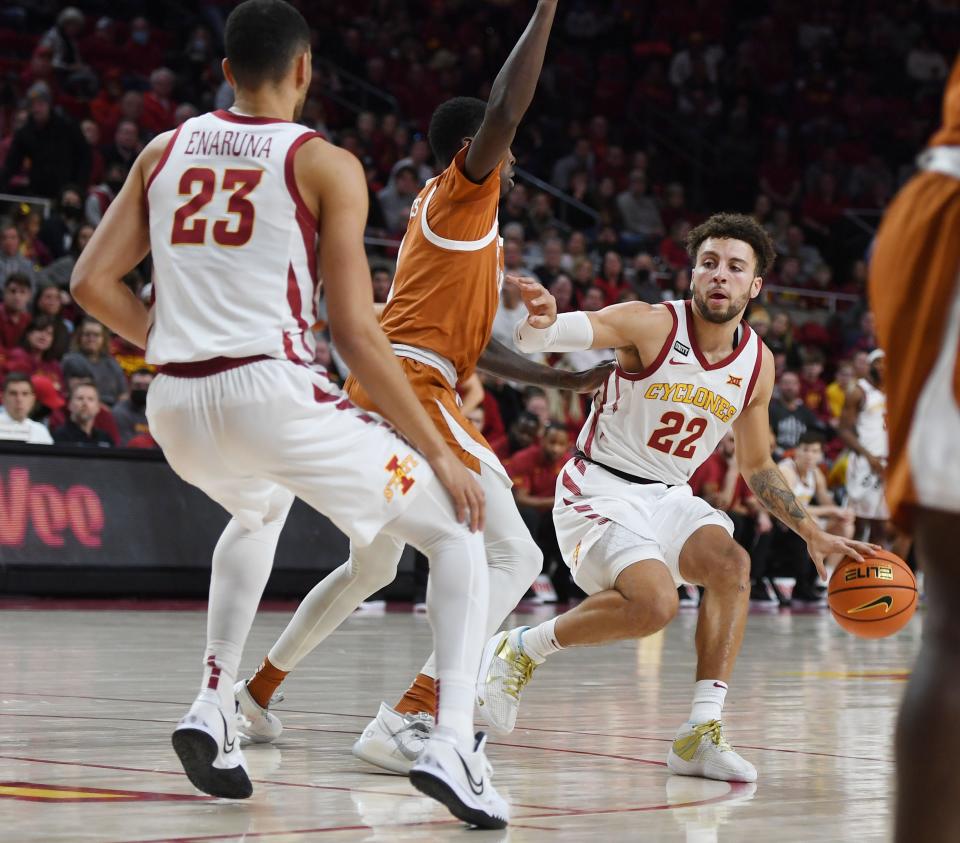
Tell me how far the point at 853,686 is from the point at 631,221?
13409 millimetres

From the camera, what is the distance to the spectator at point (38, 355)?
42.2 ft

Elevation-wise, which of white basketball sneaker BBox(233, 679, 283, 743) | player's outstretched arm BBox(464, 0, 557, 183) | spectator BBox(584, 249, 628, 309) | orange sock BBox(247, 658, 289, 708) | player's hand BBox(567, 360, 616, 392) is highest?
player's outstretched arm BBox(464, 0, 557, 183)

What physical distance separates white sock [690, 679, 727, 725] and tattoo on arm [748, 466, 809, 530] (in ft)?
2.68

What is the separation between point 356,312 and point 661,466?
2390 millimetres

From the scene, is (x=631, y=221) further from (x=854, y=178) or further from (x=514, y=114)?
(x=514, y=114)

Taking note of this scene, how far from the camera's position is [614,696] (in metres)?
7.26

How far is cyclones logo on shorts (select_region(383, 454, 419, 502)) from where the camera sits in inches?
149

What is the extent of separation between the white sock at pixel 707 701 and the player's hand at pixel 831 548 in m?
0.53

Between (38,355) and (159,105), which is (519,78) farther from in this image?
(159,105)

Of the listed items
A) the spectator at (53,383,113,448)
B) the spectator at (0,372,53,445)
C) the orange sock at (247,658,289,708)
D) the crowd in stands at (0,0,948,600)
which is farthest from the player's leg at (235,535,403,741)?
the spectator at (53,383,113,448)

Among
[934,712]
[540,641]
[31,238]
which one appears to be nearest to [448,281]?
[540,641]

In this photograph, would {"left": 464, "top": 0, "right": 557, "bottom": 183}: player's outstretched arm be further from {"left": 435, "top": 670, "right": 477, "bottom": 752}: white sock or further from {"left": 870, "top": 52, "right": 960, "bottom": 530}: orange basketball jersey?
{"left": 870, "top": 52, "right": 960, "bottom": 530}: orange basketball jersey

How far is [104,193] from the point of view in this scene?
578 inches

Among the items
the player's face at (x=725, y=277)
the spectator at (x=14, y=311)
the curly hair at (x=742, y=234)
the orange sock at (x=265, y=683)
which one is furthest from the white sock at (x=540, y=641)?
the spectator at (x=14, y=311)
